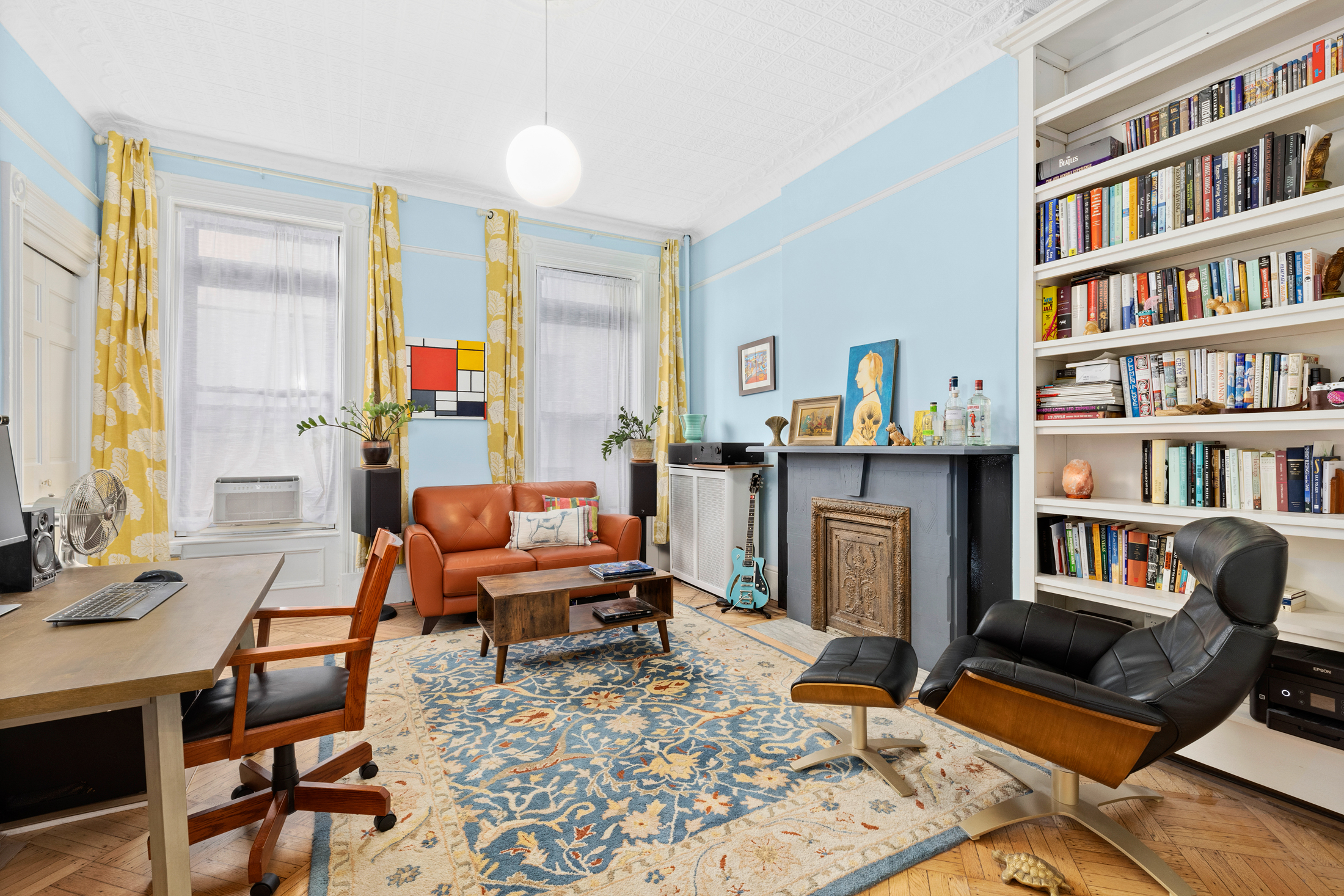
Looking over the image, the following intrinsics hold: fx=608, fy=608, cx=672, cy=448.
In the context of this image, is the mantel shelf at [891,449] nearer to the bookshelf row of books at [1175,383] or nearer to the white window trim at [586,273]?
the bookshelf row of books at [1175,383]

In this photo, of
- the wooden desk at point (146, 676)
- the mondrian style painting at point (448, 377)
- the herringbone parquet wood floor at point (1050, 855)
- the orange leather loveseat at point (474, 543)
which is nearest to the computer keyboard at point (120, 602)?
the wooden desk at point (146, 676)

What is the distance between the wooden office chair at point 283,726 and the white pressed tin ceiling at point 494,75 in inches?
98.1

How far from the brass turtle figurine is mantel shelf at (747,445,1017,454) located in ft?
5.25

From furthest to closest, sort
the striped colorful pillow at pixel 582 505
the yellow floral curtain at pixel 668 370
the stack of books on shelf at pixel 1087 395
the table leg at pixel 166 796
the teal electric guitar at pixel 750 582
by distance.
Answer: the yellow floral curtain at pixel 668 370
the striped colorful pillow at pixel 582 505
the teal electric guitar at pixel 750 582
the stack of books on shelf at pixel 1087 395
the table leg at pixel 166 796

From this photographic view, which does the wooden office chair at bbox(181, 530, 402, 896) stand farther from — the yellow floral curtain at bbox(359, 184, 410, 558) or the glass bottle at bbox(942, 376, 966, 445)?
the yellow floral curtain at bbox(359, 184, 410, 558)

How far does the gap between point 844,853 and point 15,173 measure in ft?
14.1

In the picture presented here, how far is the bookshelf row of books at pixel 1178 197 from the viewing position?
79.0 inches

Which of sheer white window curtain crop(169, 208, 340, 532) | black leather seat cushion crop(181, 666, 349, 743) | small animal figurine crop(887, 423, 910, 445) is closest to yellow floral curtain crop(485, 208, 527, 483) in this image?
sheer white window curtain crop(169, 208, 340, 532)

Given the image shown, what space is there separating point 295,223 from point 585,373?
7.52 feet

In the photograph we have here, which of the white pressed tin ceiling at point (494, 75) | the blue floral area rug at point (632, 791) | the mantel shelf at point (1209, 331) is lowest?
the blue floral area rug at point (632, 791)

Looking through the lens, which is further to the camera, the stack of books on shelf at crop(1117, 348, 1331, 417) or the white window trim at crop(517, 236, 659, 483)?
the white window trim at crop(517, 236, 659, 483)

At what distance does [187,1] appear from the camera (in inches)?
106

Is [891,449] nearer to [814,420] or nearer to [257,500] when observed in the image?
[814,420]

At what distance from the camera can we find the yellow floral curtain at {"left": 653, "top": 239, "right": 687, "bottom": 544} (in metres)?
5.24
